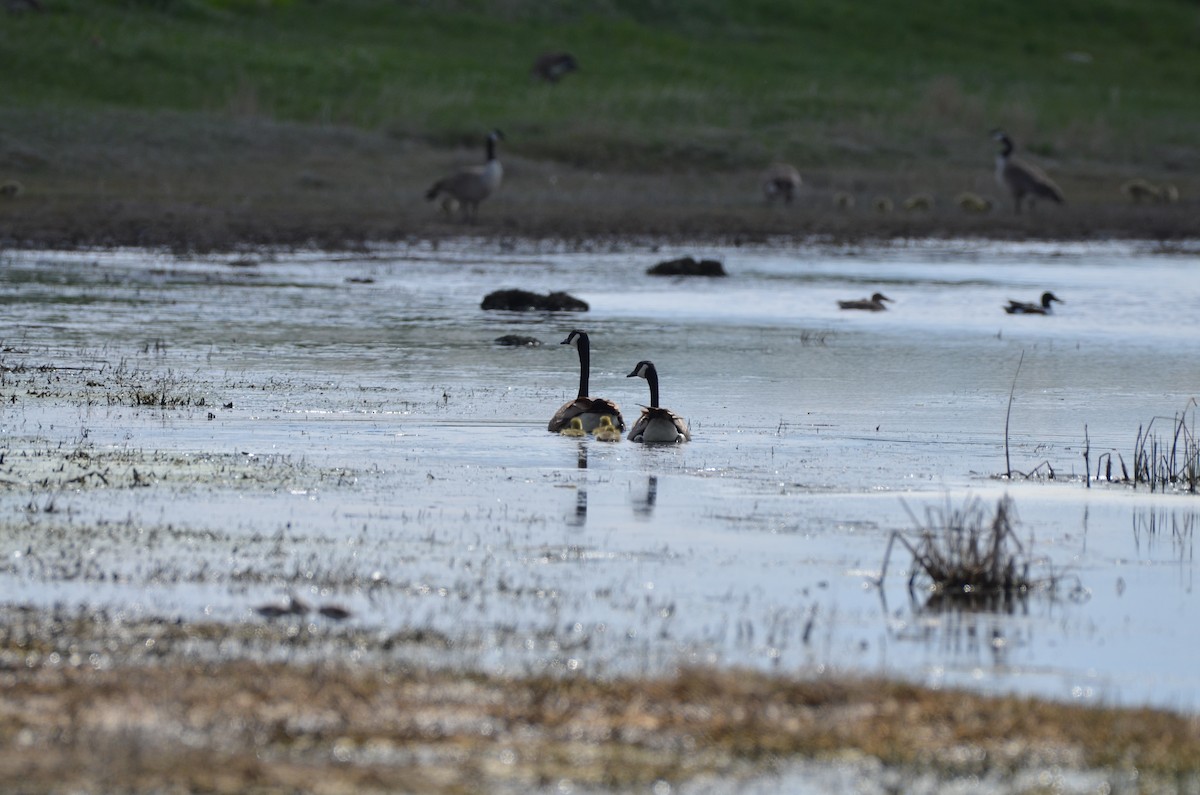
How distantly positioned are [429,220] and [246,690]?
100 ft

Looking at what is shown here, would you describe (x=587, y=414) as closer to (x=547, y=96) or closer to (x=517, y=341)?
(x=517, y=341)

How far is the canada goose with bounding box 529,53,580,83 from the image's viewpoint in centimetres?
5963

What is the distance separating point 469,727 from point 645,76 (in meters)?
57.7

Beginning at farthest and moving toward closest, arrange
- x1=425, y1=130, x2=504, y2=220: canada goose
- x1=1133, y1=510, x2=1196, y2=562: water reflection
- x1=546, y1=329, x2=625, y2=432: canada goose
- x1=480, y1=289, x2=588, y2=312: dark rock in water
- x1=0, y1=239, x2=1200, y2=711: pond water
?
x1=425, y1=130, x2=504, y2=220: canada goose < x1=480, y1=289, x2=588, y2=312: dark rock in water < x1=546, y1=329, x2=625, y2=432: canada goose < x1=1133, y1=510, x2=1196, y2=562: water reflection < x1=0, y1=239, x2=1200, y2=711: pond water

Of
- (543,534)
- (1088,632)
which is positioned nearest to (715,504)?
(543,534)

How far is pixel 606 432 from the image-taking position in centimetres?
1295

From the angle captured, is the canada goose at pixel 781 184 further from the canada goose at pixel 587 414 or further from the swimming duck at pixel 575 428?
the swimming duck at pixel 575 428

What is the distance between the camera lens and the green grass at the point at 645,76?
158 feet

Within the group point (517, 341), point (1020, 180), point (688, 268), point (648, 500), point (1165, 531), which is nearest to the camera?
point (1165, 531)

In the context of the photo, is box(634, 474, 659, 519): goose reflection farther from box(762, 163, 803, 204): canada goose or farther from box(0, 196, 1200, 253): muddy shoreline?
box(762, 163, 803, 204): canada goose

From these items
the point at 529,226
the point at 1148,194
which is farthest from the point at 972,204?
the point at 529,226

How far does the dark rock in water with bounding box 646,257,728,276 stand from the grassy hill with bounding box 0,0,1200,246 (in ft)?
38.0

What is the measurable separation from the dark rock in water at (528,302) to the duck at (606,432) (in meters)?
9.35

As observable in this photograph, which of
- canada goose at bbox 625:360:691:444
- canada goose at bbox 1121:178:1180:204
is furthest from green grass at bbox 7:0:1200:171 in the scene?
canada goose at bbox 625:360:691:444
